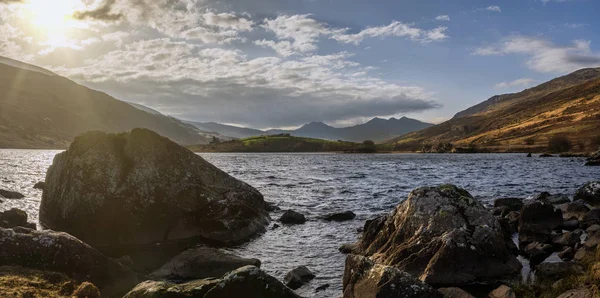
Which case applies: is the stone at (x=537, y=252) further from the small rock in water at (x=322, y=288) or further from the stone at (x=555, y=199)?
the stone at (x=555, y=199)

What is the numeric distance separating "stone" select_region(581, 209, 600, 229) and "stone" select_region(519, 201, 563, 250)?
1.49m

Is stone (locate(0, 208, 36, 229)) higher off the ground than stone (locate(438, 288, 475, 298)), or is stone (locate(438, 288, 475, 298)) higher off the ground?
stone (locate(0, 208, 36, 229))

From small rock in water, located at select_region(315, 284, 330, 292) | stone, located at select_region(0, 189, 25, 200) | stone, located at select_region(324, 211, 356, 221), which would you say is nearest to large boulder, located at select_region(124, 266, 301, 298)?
small rock in water, located at select_region(315, 284, 330, 292)

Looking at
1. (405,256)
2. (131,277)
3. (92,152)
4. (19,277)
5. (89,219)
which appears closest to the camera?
(19,277)

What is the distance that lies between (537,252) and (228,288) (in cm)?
1666

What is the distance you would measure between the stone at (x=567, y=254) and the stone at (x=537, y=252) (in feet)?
1.89

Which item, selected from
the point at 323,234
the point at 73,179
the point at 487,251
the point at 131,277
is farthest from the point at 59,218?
the point at 487,251

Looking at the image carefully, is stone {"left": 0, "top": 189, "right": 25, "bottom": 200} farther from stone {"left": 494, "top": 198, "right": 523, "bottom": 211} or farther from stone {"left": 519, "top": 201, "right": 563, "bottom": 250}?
stone {"left": 494, "top": 198, "right": 523, "bottom": 211}

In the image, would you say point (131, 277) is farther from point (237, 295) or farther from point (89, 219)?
point (89, 219)

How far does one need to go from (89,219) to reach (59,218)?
293 centimetres

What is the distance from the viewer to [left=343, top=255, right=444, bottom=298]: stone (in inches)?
499

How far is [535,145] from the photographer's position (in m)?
180

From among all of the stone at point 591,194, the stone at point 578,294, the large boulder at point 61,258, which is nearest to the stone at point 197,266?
the large boulder at point 61,258

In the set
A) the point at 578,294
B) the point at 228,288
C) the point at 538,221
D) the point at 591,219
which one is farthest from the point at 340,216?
the point at 228,288
